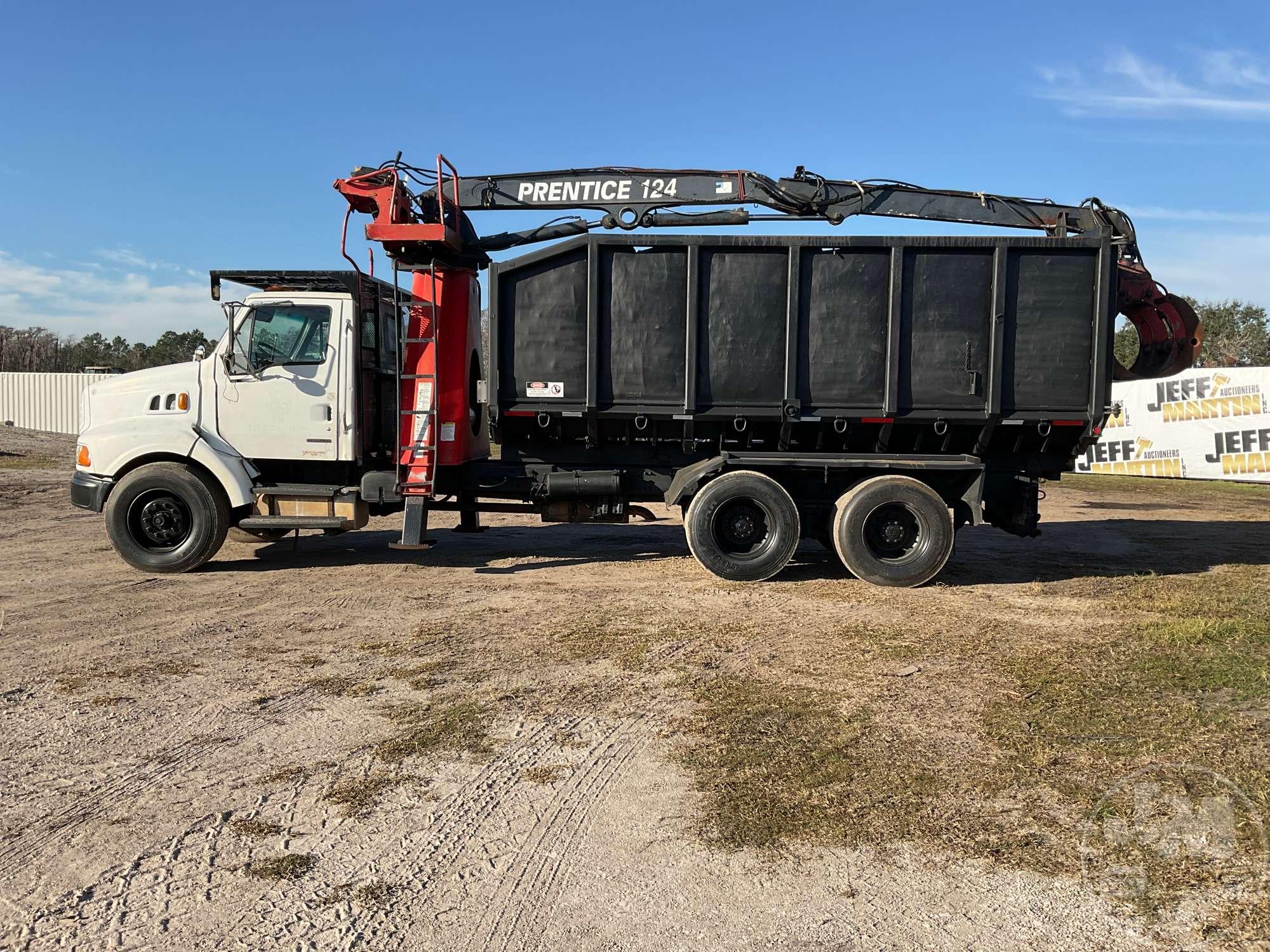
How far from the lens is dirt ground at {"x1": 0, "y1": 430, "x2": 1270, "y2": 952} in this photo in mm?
2922

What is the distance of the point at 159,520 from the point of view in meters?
8.72

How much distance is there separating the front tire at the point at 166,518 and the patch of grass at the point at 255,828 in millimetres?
5737

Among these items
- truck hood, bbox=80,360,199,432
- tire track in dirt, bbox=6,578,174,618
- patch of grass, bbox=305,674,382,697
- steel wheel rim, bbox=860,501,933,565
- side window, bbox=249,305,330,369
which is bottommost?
patch of grass, bbox=305,674,382,697

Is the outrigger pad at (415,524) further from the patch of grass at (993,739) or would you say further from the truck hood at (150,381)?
the patch of grass at (993,739)

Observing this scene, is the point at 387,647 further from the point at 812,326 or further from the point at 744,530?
the point at 812,326

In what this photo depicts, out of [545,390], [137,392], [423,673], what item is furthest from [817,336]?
[137,392]

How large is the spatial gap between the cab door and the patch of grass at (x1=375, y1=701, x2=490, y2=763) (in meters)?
4.59

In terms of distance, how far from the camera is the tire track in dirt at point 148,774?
338 cm

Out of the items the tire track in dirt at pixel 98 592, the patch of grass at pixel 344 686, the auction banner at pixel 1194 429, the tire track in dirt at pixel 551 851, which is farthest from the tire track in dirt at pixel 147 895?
the auction banner at pixel 1194 429

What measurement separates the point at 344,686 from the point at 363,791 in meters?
1.60

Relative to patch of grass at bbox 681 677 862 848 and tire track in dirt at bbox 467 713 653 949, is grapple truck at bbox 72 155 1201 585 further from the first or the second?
tire track in dirt at bbox 467 713 653 949

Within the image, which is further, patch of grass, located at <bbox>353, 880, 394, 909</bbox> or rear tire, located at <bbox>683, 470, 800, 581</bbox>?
rear tire, located at <bbox>683, 470, 800, 581</bbox>

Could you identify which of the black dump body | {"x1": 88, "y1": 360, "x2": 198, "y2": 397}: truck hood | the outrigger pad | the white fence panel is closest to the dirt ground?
the outrigger pad

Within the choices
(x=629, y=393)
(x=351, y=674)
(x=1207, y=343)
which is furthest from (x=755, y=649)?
(x=1207, y=343)
